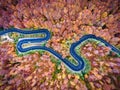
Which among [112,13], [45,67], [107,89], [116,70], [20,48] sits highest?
[112,13]

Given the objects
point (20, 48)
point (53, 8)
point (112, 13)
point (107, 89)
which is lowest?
point (107, 89)

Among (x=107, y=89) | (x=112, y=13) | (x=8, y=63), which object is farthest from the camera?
(x=112, y=13)

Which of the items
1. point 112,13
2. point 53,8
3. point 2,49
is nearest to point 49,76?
point 2,49

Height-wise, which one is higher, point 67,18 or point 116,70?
point 67,18

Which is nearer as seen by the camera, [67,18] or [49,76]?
[49,76]

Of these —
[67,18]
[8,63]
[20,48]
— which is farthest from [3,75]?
[67,18]

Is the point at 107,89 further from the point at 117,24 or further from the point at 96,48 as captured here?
the point at 117,24

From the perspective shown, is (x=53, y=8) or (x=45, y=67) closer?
(x=45, y=67)

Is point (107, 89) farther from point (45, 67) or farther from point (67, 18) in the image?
point (67, 18)

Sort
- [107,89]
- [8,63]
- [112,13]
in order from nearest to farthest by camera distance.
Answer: [107,89]
[8,63]
[112,13]
